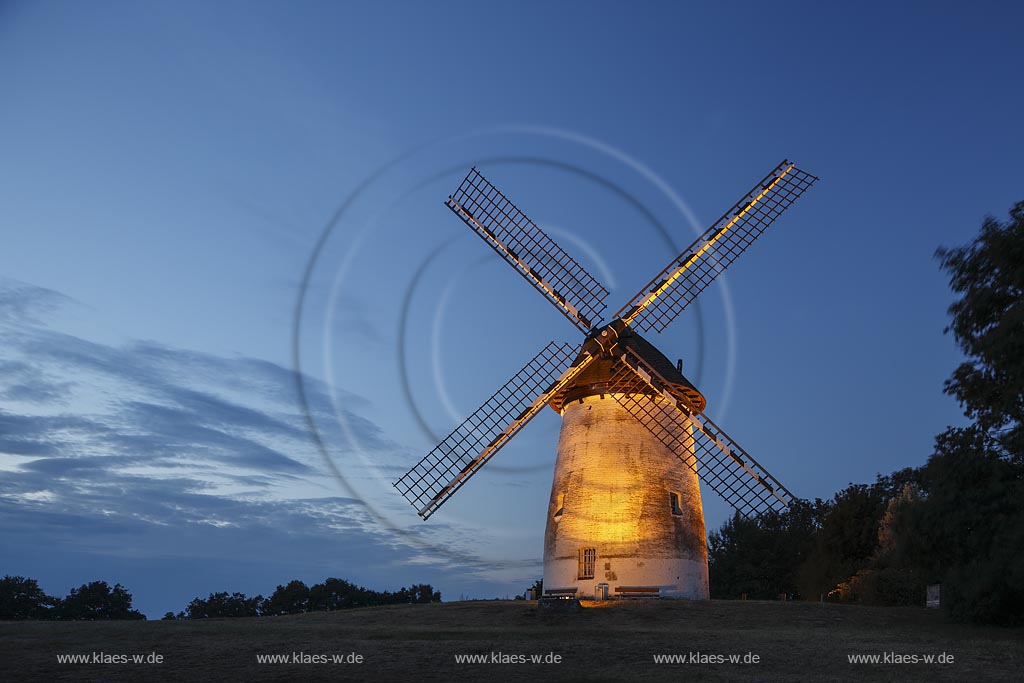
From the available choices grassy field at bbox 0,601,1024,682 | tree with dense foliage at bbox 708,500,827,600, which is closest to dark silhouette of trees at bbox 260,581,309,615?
tree with dense foliage at bbox 708,500,827,600

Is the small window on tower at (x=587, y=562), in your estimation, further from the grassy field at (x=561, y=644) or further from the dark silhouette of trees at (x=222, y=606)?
the dark silhouette of trees at (x=222, y=606)

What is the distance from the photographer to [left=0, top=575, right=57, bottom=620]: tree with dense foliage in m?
48.2

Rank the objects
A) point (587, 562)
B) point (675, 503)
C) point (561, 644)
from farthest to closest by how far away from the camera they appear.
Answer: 1. point (675, 503)
2. point (587, 562)
3. point (561, 644)

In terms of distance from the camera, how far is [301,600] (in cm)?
6356

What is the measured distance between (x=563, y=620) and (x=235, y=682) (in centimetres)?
1221

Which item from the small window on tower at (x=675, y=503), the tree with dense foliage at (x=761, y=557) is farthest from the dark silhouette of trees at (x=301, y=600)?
the small window on tower at (x=675, y=503)

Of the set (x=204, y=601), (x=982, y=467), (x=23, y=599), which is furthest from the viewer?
(x=204, y=601)

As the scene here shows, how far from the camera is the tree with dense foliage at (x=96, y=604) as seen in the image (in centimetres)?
5228

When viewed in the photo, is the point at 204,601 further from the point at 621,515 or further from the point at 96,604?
the point at 621,515

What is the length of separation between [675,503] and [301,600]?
136 feet

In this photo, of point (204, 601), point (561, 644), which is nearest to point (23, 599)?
point (204, 601)

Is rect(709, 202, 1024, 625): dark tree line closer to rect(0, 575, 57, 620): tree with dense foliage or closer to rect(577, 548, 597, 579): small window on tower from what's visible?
rect(577, 548, 597, 579): small window on tower

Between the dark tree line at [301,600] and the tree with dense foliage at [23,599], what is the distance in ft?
39.2

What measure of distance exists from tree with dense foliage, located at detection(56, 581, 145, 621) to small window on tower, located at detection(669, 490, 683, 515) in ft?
121
